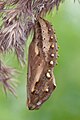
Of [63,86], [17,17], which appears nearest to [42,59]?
[17,17]

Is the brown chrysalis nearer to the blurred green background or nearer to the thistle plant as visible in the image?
the thistle plant

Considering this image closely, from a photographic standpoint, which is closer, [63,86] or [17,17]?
[17,17]

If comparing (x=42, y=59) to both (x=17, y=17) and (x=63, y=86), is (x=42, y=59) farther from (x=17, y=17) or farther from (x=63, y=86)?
(x=63, y=86)

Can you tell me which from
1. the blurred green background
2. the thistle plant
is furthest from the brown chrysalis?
the blurred green background

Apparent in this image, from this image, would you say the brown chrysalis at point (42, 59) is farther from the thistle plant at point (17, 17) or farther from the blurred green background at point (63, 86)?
the blurred green background at point (63, 86)

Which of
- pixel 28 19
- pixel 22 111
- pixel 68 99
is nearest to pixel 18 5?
pixel 28 19

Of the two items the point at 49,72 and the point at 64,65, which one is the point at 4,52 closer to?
the point at 49,72
